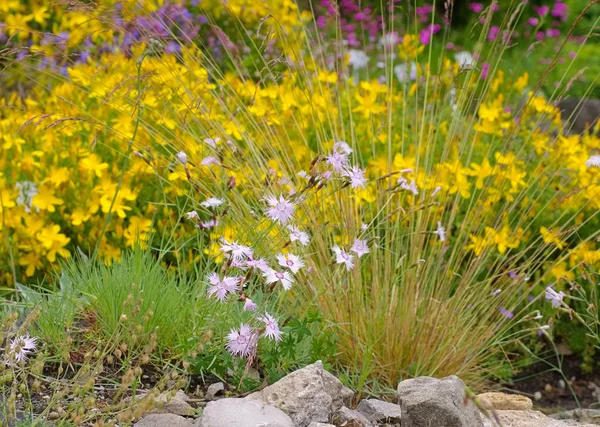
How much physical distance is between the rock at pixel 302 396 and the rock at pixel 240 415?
5cm

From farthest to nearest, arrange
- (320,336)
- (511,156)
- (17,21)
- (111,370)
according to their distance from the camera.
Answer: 1. (17,21)
2. (511,156)
3. (320,336)
4. (111,370)

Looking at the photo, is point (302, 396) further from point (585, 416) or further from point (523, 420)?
point (585, 416)

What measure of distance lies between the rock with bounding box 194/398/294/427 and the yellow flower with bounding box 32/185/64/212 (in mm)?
1540

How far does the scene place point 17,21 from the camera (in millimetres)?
5352

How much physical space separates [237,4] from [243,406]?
4136 mm

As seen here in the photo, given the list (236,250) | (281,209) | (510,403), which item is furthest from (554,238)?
(236,250)

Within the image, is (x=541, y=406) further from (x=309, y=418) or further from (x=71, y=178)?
(x=71, y=178)

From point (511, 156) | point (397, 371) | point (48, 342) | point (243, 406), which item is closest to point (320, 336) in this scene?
point (397, 371)

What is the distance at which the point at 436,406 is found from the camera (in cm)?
241

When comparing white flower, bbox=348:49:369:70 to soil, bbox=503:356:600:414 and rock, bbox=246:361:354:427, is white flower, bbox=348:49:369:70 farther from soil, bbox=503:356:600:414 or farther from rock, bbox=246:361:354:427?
rock, bbox=246:361:354:427

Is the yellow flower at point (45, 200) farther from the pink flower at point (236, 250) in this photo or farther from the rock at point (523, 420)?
the rock at point (523, 420)

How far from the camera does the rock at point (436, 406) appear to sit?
2418 millimetres

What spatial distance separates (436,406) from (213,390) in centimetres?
66

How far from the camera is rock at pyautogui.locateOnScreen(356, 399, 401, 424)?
2.67 meters
